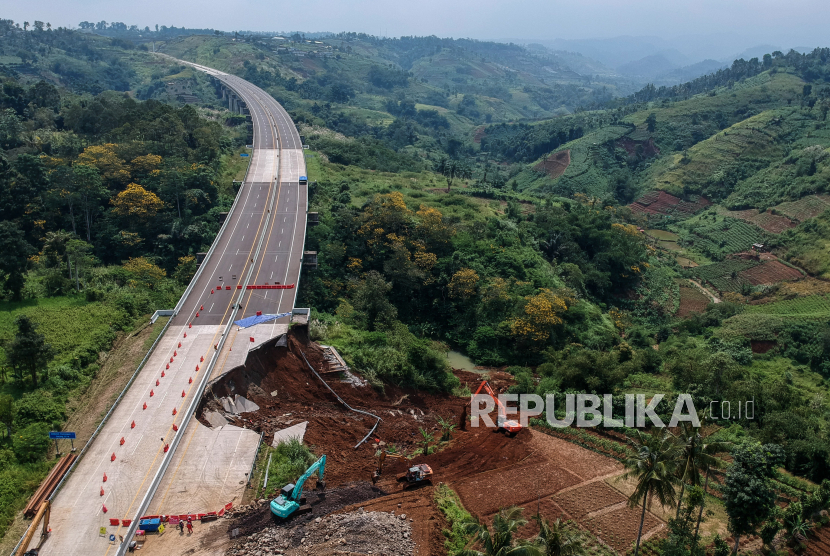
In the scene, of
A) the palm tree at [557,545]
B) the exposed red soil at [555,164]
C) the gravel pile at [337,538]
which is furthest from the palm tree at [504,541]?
the exposed red soil at [555,164]

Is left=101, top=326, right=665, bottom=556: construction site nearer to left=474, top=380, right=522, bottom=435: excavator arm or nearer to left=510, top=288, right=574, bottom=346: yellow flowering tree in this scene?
left=474, top=380, right=522, bottom=435: excavator arm

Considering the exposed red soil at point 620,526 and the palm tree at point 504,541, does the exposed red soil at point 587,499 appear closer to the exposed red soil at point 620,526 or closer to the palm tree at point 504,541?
the exposed red soil at point 620,526

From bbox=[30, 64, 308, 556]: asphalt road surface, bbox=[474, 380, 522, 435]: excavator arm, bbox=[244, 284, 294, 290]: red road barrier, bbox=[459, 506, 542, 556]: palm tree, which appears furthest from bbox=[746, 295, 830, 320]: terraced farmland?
bbox=[459, 506, 542, 556]: palm tree

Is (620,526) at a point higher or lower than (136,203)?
lower

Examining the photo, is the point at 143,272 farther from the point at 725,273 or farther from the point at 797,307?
the point at 725,273

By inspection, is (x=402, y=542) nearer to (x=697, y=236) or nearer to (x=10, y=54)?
(x=697, y=236)


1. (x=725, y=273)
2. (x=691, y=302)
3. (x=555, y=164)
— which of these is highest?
(x=555, y=164)

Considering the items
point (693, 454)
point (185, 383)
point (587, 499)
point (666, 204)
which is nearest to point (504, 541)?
point (693, 454)

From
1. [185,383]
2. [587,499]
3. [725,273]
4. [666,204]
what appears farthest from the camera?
[666,204]
